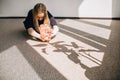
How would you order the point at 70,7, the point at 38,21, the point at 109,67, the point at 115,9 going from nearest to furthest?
the point at 109,67
the point at 38,21
the point at 115,9
the point at 70,7

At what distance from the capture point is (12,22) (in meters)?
3.71

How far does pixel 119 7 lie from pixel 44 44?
5.80 feet

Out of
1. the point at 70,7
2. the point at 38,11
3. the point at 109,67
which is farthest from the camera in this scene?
the point at 70,7

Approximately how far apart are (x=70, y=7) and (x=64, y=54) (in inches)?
68.3

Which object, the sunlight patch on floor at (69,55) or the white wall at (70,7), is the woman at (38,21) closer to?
the sunlight patch on floor at (69,55)

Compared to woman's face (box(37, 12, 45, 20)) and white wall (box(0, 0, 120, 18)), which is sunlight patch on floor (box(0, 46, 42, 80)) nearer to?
woman's face (box(37, 12, 45, 20))

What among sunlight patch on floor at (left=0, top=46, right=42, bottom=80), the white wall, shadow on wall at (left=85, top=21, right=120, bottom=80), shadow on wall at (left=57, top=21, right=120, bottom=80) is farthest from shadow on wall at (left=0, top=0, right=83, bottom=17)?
sunlight patch on floor at (left=0, top=46, right=42, bottom=80)

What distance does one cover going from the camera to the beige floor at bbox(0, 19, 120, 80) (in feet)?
6.22

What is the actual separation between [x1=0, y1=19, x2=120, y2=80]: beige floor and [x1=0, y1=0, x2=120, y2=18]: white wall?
0.56 meters

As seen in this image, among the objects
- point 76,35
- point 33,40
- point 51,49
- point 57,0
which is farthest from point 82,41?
point 57,0

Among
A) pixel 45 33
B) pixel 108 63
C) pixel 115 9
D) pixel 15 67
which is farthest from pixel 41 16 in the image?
pixel 115 9

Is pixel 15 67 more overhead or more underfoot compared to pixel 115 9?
more underfoot

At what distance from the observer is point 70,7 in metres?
3.88

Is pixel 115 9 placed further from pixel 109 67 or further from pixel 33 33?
pixel 109 67
